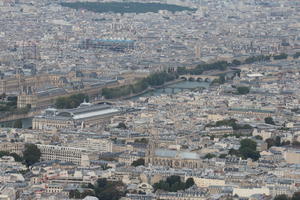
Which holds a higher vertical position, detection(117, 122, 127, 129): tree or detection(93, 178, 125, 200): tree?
detection(93, 178, 125, 200): tree

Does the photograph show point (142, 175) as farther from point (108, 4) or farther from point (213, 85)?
point (108, 4)

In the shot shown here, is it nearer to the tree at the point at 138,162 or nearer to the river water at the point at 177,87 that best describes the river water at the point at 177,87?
Result: the river water at the point at 177,87

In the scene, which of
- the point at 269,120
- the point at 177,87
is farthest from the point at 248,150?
the point at 177,87

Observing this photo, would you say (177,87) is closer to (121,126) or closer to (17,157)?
(121,126)

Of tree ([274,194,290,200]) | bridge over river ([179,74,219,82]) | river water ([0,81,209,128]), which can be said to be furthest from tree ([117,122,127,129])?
bridge over river ([179,74,219,82])

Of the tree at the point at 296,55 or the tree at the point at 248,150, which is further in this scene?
the tree at the point at 296,55

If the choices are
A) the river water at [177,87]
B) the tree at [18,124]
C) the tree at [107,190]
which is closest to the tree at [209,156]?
the tree at [107,190]

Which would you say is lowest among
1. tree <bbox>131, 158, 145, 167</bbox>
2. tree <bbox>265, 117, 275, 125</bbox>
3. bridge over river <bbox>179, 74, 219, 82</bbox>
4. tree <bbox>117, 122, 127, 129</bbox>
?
bridge over river <bbox>179, 74, 219, 82</bbox>

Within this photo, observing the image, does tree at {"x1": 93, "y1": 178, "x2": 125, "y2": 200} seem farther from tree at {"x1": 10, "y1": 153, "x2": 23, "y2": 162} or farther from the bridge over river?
the bridge over river

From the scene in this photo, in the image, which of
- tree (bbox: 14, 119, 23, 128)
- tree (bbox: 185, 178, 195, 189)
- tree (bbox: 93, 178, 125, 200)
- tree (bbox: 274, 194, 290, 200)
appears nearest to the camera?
tree (bbox: 274, 194, 290, 200)

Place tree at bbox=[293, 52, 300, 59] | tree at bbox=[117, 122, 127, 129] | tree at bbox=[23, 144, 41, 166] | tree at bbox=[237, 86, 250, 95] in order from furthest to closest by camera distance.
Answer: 1. tree at bbox=[293, 52, 300, 59]
2. tree at bbox=[237, 86, 250, 95]
3. tree at bbox=[117, 122, 127, 129]
4. tree at bbox=[23, 144, 41, 166]
